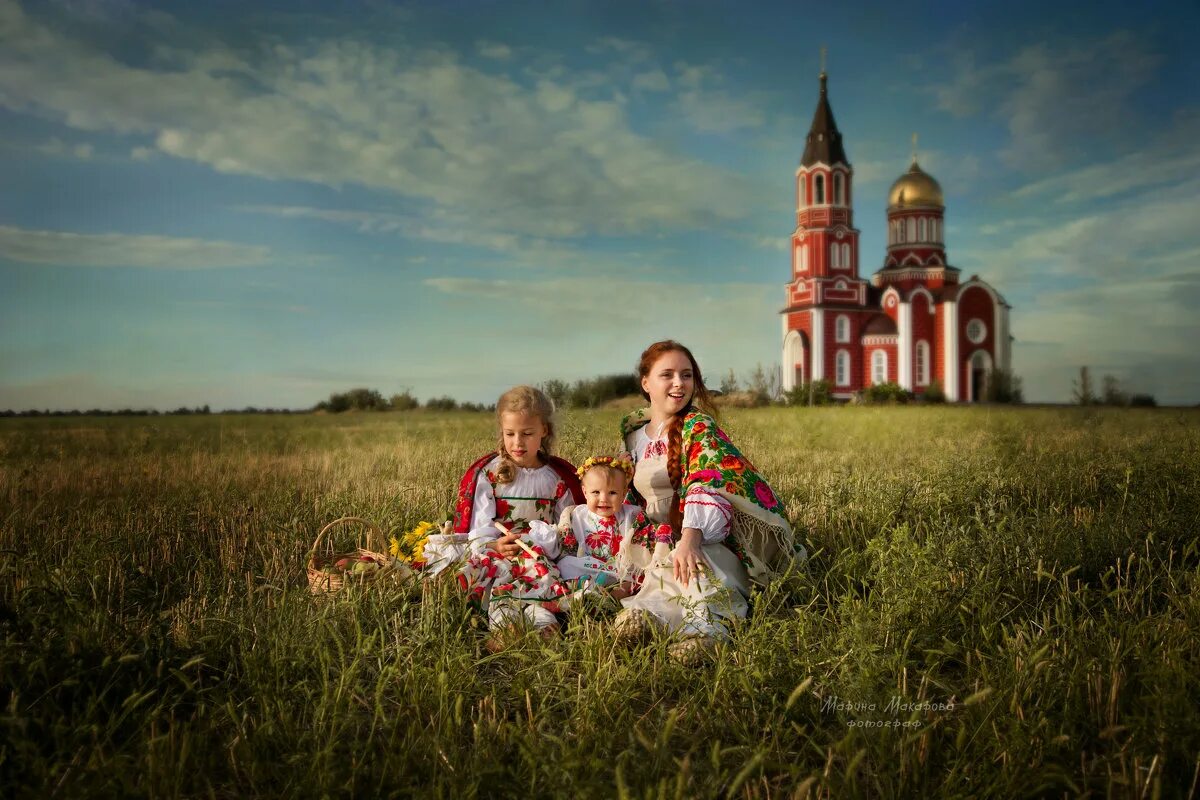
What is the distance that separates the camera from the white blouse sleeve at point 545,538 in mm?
4102

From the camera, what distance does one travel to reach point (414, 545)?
4340 mm

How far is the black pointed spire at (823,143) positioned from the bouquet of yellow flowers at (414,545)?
54537mm

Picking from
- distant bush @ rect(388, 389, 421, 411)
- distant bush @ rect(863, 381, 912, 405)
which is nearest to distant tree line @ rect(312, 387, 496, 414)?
distant bush @ rect(388, 389, 421, 411)

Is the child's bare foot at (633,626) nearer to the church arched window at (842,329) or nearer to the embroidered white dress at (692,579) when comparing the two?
the embroidered white dress at (692,579)

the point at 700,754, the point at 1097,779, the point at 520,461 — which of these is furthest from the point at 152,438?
the point at 1097,779

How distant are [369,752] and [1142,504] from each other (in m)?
5.97

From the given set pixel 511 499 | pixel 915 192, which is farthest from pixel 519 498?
pixel 915 192

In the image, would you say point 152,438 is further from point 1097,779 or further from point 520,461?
point 1097,779

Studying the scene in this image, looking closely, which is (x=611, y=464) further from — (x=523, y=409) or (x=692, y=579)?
(x=692, y=579)

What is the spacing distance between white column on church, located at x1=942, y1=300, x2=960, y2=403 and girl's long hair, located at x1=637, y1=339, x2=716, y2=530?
48.9 meters

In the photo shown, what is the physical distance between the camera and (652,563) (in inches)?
149

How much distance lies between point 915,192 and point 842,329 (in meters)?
12.8

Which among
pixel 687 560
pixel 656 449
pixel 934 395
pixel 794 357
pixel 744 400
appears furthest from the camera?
pixel 794 357

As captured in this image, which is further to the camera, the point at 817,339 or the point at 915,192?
the point at 915,192
